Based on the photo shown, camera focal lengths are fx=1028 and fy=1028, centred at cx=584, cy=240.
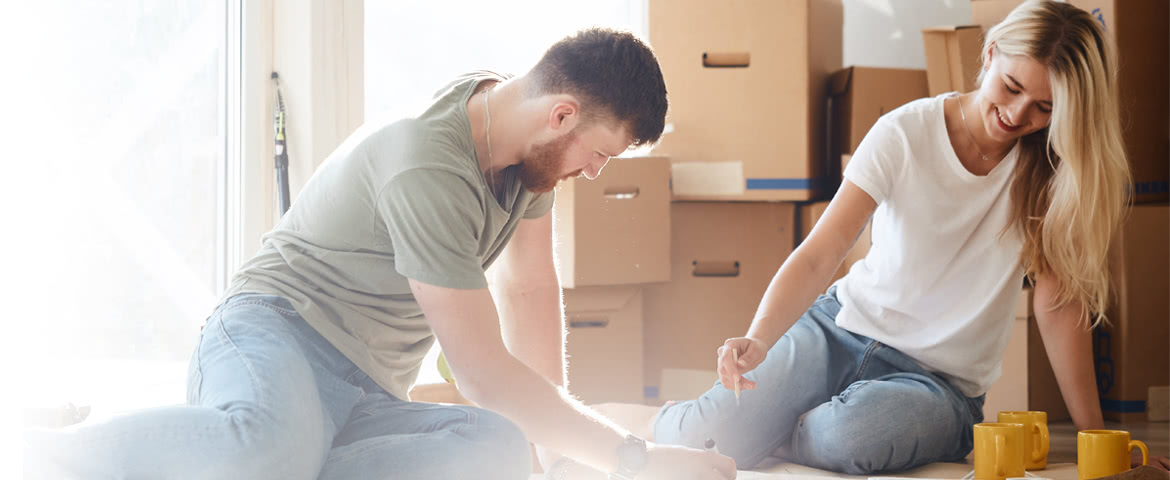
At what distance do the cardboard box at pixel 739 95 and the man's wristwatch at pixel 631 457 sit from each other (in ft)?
4.50

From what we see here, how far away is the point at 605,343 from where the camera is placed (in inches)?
91.0

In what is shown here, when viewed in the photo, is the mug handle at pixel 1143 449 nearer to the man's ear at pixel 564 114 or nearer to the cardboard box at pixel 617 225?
the man's ear at pixel 564 114

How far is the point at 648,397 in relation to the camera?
244 cm

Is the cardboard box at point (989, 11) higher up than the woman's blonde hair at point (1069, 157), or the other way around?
the cardboard box at point (989, 11)

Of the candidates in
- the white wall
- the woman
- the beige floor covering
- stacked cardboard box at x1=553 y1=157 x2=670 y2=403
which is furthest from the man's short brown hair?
the white wall

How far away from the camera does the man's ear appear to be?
1133 millimetres

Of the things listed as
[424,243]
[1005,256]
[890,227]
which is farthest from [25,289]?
[1005,256]

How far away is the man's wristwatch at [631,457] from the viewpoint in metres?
1.08

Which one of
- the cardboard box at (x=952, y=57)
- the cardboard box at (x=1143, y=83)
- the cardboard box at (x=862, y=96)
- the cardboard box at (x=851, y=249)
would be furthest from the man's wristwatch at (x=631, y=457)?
the cardboard box at (x=1143, y=83)

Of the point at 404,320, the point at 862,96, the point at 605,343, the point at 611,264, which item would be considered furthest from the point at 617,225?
the point at 404,320

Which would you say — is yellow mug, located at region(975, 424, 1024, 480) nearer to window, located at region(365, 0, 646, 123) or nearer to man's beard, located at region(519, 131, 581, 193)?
man's beard, located at region(519, 131, 581, 193)

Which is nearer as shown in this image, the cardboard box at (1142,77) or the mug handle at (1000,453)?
the mug handle at (1000,453)

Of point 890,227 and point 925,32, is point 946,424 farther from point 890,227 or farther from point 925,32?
point 925,32

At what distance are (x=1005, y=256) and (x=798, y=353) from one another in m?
0.34
